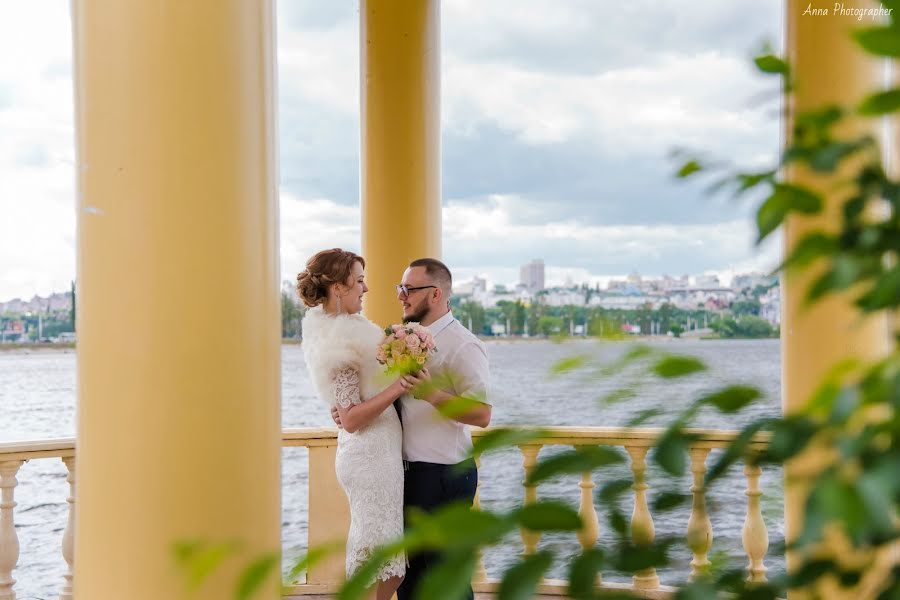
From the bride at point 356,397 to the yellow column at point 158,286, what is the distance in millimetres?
2140

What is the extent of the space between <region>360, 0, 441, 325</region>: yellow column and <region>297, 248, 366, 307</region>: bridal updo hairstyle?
73.4 inches

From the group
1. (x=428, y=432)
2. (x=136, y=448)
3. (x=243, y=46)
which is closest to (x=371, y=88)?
(x=428, y=432)

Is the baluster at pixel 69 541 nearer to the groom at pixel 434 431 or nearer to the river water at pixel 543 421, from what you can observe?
the river water at pixel 543 421

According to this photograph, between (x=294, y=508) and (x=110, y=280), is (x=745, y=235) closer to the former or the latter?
(x=110, y=280)

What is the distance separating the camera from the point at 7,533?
6383 millimetres

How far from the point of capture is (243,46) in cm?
350

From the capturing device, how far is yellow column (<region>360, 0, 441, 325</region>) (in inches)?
302

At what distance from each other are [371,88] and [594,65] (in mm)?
82383

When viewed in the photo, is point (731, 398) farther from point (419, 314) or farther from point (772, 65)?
point (419, 314)

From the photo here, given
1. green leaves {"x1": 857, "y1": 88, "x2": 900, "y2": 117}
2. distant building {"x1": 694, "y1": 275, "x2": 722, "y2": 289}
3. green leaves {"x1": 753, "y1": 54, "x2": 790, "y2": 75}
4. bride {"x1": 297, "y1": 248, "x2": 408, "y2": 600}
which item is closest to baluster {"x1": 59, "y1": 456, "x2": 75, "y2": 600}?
bride {"x1": 297, "y1": 248, "x2": 408, "y2": 600}

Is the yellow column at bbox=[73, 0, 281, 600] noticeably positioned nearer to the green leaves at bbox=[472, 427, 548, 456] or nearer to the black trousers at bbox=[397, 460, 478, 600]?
the black trousers at bbox=[397, 460, 478, 600]

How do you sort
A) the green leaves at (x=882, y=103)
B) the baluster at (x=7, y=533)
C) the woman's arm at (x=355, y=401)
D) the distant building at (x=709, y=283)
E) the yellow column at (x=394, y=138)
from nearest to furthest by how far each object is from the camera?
the green leaves at (x=882, y=103), the distant building at (x=709, y=283), the woman's arm at (x=355, y=401), the baluster at (x=7, y=533), the yellow column at (x=394, y=138)

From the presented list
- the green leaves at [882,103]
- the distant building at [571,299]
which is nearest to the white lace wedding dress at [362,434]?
the distant building at [571,299]

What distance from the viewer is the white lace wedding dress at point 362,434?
5.61 m
